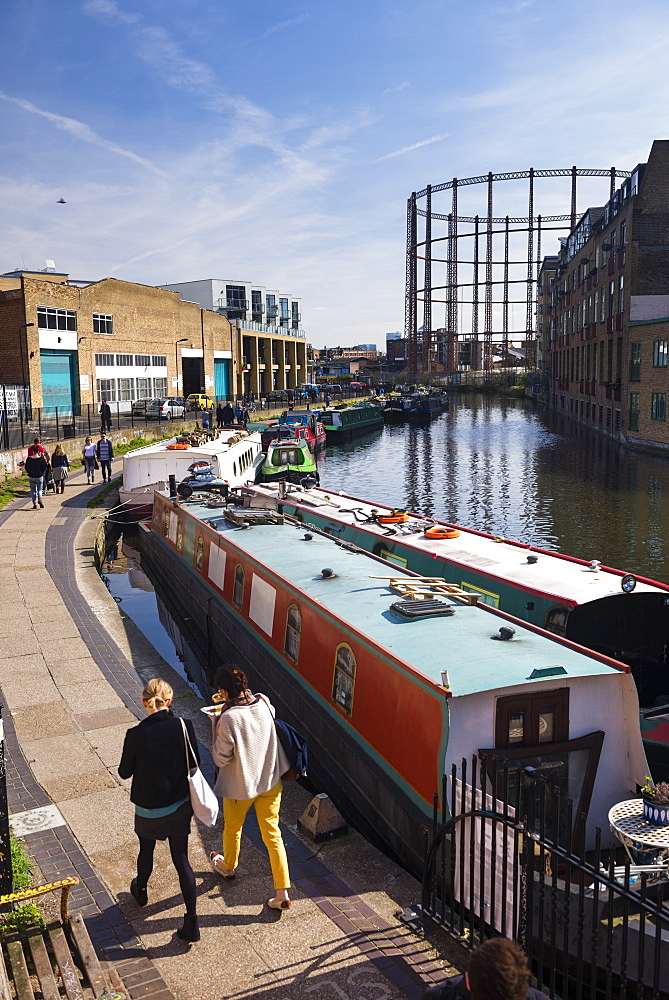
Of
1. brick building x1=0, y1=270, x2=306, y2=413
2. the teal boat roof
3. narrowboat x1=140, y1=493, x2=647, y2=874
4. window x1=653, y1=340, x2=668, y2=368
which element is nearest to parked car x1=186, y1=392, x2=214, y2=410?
brick building x1=0, y1=270, x2=306, y2=413

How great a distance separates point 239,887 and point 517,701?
2.79 metres

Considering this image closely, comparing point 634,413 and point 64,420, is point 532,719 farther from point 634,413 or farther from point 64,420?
point 634,413

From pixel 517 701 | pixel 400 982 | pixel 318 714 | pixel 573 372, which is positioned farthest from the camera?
pixel 573 372

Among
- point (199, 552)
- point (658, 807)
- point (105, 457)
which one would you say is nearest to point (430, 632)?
point (658, 807)

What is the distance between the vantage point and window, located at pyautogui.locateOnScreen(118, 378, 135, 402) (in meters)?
60.7

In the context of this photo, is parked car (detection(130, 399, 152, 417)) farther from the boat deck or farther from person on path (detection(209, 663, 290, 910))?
person on path (detection(209, 663, 290, 910))

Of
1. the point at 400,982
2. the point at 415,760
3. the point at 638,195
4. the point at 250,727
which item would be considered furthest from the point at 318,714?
the point at 638,195

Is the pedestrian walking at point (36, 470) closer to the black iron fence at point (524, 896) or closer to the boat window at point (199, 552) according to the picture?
the boat window at point (199, 552)

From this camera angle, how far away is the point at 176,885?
654cm

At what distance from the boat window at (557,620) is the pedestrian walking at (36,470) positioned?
59.2ft

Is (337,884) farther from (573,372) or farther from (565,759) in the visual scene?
(573,372)

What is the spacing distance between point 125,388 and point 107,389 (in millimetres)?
3023

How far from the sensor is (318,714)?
9.98 meters

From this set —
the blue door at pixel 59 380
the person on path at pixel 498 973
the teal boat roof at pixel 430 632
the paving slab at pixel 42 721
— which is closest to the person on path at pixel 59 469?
the teal boat roof at pixel 430 632
